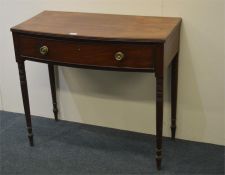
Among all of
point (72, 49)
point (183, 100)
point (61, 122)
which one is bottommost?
point (61, 122)

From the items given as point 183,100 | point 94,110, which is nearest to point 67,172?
point 94,110

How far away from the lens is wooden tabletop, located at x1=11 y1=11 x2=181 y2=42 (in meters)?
1.73

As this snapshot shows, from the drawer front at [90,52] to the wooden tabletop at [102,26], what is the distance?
0.04 m

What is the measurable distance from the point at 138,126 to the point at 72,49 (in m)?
0.74

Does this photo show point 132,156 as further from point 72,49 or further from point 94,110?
point 72,49

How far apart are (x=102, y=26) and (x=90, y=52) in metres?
0.18

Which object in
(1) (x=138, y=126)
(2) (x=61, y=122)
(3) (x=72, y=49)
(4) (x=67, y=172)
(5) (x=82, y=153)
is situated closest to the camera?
(3) (x=72, y=49)

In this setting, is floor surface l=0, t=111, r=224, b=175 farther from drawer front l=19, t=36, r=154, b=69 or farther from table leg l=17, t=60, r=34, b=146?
drawer front l=19, t=36, r=154, b=69

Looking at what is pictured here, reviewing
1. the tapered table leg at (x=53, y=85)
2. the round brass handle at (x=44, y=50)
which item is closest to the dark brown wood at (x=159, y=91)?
the round brass handle at (x=44, y=50)

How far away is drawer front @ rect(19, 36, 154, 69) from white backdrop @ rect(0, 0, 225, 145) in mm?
405

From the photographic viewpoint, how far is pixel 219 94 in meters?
2.06

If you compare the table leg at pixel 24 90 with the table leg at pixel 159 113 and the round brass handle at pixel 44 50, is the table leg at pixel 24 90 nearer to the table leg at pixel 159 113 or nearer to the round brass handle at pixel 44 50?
the round brass handle at pixel 44 50

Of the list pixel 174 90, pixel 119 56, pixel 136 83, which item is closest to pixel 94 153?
pixel 136 83

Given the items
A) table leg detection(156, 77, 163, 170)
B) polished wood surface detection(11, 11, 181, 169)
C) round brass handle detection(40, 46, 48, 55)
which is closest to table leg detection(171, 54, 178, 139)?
polished wood surface detection(11, 11, 181, 169)
